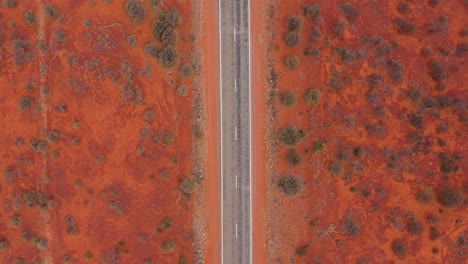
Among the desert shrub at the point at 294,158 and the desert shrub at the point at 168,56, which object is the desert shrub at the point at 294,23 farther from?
the desert shrub at the point at 294,158

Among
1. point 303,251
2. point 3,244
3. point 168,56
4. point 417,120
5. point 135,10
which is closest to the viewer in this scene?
point 168,56

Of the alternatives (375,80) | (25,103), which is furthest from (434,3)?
(25,103)

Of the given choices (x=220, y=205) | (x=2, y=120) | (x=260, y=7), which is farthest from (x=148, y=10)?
(x=220, y=205)

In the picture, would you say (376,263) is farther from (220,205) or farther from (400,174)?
(220,205)

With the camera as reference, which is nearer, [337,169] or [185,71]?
[337,169]

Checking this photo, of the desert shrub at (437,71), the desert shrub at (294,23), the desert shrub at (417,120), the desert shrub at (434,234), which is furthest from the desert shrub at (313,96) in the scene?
the desert shrub at (434,234)

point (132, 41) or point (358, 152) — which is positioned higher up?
point (132, 41)

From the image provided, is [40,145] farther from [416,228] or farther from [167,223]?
[416,228]
